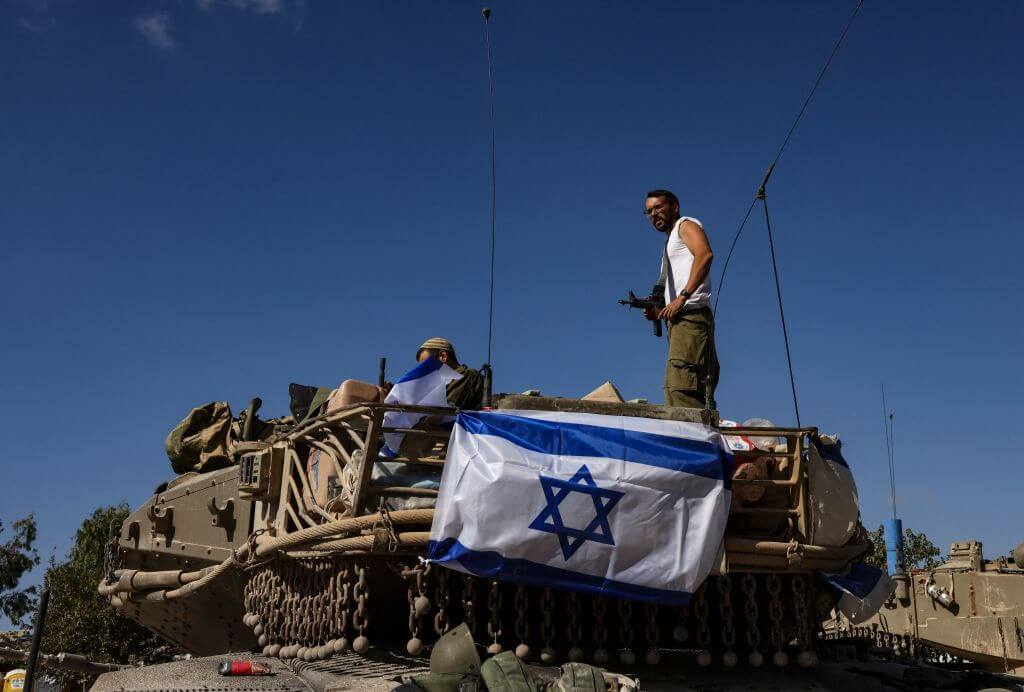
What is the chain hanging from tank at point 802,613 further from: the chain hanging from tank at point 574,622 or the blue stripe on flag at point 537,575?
the chain hanging from tank at point 574,622

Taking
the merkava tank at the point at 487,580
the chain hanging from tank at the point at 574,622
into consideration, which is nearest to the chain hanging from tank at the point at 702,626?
the merkava tank at the point at 487,580

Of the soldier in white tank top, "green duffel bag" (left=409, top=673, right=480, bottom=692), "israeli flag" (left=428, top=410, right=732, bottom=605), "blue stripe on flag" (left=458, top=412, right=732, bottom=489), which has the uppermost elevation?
the soldier in white tank top

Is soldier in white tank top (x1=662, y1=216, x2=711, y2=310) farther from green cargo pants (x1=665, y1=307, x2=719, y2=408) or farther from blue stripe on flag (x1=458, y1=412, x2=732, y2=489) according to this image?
blue stripe on flag (x1=458, y1=412, x2=732, y2=489)

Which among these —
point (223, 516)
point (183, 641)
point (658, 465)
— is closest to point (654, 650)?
point (658, 465)

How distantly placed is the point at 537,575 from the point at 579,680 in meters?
0.80

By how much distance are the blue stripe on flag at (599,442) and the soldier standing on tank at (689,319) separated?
2.90 ft

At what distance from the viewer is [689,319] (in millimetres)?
7812

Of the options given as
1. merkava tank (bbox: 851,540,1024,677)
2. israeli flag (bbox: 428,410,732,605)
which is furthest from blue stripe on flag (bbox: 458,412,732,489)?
merkava tank (bbox: 851,540,1024,677)

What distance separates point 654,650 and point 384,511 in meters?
1.92

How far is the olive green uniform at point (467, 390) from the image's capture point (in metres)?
7.51

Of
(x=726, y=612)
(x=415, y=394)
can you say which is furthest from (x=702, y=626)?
(x=415, y=394)

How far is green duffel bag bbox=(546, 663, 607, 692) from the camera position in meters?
5.80

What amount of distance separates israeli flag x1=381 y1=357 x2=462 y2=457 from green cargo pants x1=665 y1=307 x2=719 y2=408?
1626mm

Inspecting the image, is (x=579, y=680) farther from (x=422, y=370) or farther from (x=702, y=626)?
(x=422, y=370)
